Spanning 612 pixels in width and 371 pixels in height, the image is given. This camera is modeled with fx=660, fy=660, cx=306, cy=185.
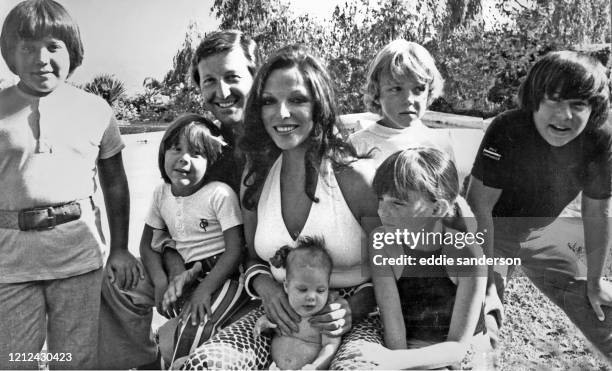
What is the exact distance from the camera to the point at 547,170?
122 inches

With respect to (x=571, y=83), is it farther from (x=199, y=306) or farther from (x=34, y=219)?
(x=34, y=219)

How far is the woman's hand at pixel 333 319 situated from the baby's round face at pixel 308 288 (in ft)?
0.10

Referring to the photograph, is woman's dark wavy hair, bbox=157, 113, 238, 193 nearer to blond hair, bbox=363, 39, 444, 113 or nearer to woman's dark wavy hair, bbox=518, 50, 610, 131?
blond hair, bbox=363, 39, 444, 113

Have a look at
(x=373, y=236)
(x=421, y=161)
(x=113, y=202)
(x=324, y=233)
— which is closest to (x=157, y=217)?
(x=113, y=202)

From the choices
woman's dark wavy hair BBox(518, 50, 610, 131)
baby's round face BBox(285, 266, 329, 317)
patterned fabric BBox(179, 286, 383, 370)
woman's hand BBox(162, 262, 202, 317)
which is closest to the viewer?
patterned fabric BBox(179, 286, 383, 370)

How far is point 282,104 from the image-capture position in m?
2.99

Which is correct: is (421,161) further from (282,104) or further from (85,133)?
(85,133)

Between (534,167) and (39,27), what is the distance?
7.92 feet

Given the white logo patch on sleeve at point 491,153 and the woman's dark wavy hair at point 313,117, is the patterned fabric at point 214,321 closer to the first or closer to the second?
the woman's dark wavy hair at point 313,117

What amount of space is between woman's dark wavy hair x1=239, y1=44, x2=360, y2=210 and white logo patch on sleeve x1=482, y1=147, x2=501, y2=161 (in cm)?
61

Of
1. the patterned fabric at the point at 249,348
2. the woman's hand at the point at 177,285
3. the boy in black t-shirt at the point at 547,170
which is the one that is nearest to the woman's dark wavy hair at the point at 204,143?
the woman's hand at the point at 177,285

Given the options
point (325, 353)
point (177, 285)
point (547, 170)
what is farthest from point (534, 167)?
point (177, 285)

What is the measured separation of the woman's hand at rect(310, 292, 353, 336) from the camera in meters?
2.96

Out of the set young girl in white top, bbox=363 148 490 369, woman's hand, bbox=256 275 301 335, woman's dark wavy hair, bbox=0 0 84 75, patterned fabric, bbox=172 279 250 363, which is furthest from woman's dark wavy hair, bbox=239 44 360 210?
woman's dark wavy hair, bbox=0 0 84 75
